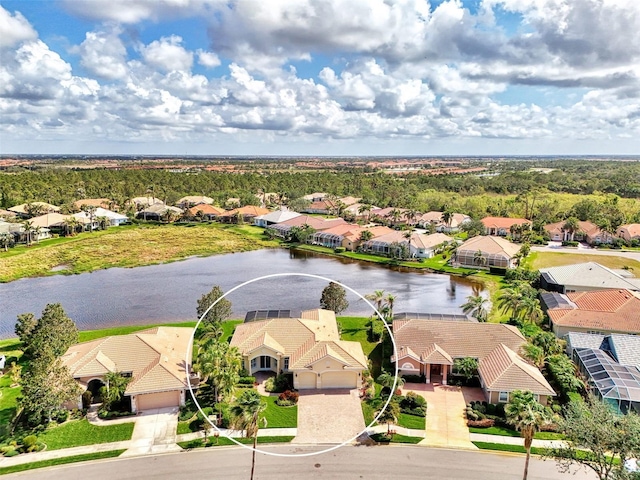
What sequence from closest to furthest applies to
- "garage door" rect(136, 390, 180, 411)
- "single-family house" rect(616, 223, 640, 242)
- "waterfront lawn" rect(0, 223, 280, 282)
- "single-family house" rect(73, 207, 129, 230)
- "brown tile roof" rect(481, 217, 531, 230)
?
"garage door" rect(136, 390, 180, 411) < "waterfront lawn" rect(0, 223, 280, 282) < "single-family house" rect(616, 223, 640, 242) < "brown tile roof" rect(481, 217, 531, 230) < "single-family house" rect(73, 207, 129, 230)

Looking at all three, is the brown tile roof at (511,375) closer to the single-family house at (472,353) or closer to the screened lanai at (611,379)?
the single-family house at (472,353)

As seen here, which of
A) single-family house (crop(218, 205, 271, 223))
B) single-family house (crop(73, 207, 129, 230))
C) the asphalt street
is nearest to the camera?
the asphalt street

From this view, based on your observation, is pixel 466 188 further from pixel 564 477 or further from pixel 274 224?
pixel 564 477

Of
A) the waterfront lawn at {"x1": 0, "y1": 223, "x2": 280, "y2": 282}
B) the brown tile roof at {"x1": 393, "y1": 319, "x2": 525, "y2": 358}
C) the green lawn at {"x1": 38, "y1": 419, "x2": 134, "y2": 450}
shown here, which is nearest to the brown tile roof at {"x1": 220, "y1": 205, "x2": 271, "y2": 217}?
the waterfront lawn at {"x1": 0, "y1": 223, "x2": 280, "y2": 282}

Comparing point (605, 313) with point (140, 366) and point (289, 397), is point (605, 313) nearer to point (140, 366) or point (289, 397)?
point (289, 397)

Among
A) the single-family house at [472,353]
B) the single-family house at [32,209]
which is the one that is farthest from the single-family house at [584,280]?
the single-family house at [32,209]

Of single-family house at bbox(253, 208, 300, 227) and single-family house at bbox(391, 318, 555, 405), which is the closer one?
single-family house at bbox(391, 318, 555, 405)

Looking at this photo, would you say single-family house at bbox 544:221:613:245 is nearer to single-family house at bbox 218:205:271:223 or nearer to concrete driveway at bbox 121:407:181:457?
single-family house at bbox 218:205:271:223

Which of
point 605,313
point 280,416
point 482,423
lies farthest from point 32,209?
point 605,313
